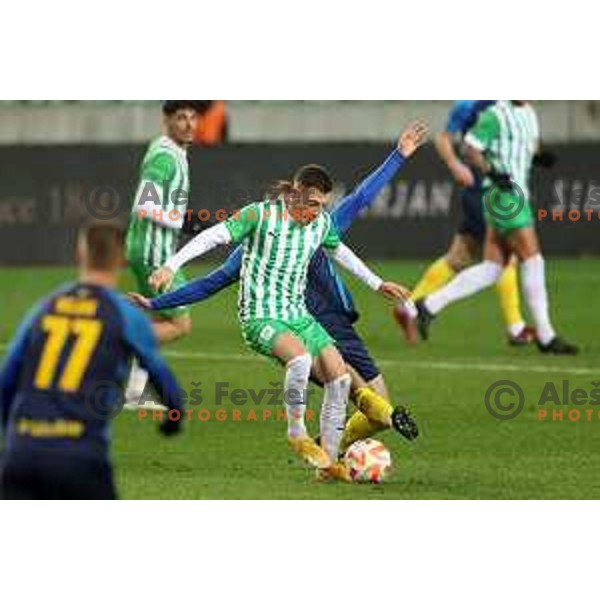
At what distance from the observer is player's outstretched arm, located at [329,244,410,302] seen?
40.7 ft

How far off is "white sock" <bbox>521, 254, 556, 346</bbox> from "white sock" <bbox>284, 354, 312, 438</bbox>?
260 inches

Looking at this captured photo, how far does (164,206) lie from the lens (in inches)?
615

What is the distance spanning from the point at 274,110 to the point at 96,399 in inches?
958

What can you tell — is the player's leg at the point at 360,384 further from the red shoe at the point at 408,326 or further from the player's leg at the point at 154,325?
the red shoe at the point at 408,326

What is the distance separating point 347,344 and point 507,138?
6.93 meters

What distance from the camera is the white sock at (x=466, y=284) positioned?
19406 mm

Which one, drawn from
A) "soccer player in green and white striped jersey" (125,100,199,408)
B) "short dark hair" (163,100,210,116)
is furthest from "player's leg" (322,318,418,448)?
"short dark hair" (163,100,210,116)

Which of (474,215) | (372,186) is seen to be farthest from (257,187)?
(372,186)

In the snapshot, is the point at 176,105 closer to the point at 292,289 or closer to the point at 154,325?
the point at 154,325

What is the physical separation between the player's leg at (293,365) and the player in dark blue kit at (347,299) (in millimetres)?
329

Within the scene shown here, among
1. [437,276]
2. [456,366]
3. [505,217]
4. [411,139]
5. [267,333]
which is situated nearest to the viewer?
[267,333]

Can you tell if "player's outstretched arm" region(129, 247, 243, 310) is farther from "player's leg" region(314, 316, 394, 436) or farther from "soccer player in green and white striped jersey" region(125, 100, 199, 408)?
A: "soccer player in green and white striped jersey" region(125, 100, 199, 408)

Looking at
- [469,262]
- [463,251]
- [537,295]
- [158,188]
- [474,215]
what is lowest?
[537,295]

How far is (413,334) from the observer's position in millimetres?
20016
